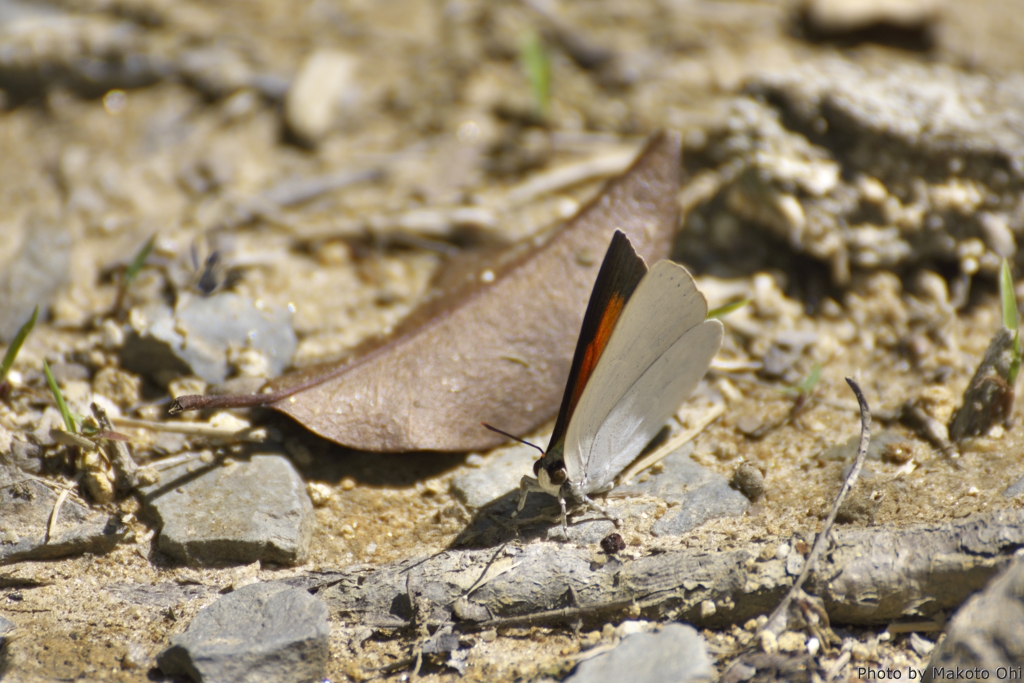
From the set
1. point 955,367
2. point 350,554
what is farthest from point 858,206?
point 350,554

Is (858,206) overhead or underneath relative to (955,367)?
overhead

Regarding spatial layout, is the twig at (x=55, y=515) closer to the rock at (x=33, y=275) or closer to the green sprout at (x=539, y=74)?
the rock at (x=33, y=275)

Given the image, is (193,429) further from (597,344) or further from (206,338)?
(597,344)

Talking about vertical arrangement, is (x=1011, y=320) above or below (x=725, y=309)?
above

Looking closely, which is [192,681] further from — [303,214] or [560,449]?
[303,214]

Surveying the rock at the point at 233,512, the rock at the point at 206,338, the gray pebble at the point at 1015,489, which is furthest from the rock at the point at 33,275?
the gray pebble at the point at 1015,489

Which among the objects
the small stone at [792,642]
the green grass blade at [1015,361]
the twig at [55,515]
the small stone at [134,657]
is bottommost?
the small stone at [134,657]

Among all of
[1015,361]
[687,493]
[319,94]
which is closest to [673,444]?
[687,493]
